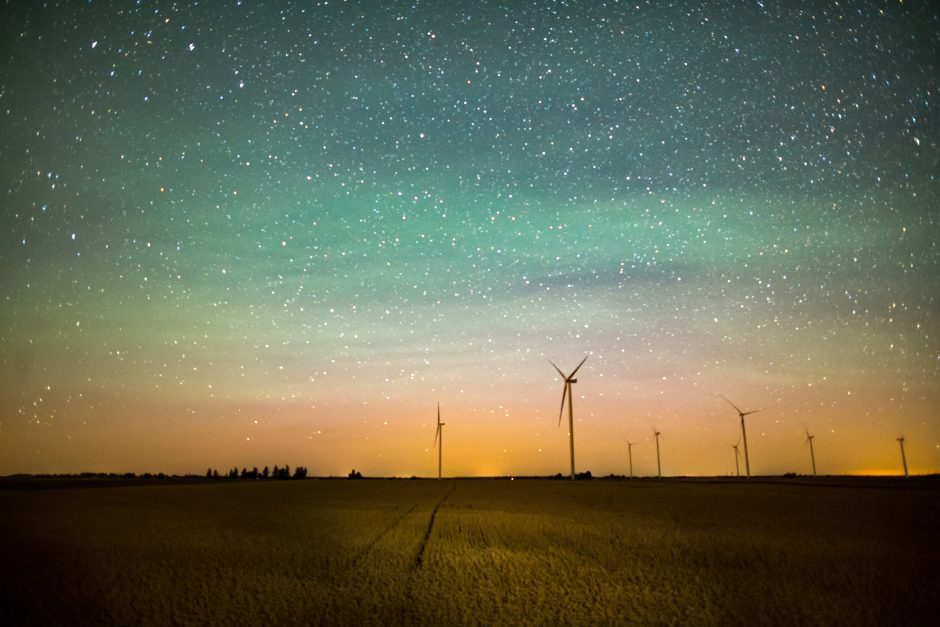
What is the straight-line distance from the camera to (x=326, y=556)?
1341cm

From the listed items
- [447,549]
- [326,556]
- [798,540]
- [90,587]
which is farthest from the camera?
[798,540]

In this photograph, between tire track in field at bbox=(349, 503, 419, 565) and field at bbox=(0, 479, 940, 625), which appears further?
tire track in field at bbox=(349, 503, 419, 565)

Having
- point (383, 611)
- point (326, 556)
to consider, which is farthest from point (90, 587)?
point (383, 611)

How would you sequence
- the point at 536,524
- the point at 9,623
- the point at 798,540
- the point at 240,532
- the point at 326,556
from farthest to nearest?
the point at 536,524, the point at 240,532, the point at 798,540, the point at 326,556, the point at 9,623

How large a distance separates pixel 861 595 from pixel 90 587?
12.0m

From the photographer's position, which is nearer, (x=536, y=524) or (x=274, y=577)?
(x=274, y=577)

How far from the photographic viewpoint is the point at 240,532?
18.7m

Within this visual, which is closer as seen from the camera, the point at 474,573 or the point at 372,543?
the point at 474,573

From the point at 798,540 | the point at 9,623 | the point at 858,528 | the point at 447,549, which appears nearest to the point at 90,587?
the point at 9,623

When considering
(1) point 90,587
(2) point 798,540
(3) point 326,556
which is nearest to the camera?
(1) point 90,587

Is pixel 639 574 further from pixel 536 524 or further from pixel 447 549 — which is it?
pixel 536 524

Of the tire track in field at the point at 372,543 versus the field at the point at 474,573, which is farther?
the tire track in field at the point at 372,543

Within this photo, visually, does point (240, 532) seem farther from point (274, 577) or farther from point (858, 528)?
point (858, 528)

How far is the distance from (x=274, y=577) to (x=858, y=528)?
1713 cm
